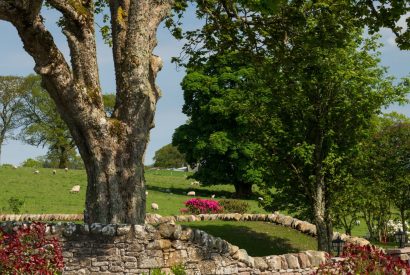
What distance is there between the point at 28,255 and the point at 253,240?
12.9 m

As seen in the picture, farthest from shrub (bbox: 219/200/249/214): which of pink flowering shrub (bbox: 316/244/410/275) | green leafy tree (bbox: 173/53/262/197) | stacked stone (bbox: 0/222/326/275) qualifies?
pink flowering shrub (bbox: 316/244/410/275)

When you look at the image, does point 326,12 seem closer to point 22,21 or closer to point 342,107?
point 342,107

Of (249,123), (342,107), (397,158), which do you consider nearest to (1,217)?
(249,123)

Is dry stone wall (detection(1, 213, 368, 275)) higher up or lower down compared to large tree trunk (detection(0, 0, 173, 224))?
lower down

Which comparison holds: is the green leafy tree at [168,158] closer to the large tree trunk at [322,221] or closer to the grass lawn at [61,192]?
the grass lawn at [61,192]

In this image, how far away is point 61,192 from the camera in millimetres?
36094

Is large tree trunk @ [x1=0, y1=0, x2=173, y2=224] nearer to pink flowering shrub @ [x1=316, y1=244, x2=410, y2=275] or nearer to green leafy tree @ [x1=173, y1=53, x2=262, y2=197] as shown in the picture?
pink flowering shrub @ [x1=316, y1=244, x2=410, y2=275]

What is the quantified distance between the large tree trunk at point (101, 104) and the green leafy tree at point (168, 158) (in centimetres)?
9613

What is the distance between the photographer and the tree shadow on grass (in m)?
20.2

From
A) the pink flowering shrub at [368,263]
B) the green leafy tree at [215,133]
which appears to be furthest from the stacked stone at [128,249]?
the green leafy tree at [215,133]

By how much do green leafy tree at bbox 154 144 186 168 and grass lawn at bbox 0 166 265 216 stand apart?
60349 millimetres

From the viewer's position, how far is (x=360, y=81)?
19844 mm

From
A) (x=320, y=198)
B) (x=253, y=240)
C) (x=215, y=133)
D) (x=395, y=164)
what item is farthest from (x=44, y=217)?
(x=395, y=164)

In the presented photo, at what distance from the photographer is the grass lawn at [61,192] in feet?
98.8
